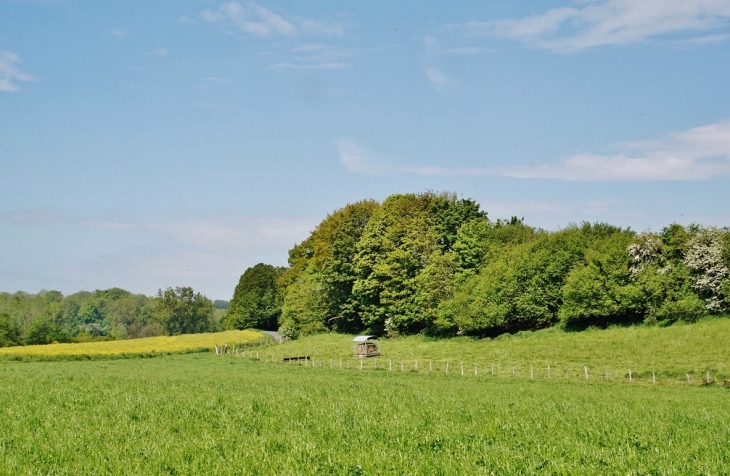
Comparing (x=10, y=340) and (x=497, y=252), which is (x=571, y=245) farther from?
(x=10, y=340)

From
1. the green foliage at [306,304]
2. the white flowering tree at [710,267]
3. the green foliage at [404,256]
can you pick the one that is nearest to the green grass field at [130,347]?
the green foliage at [306,304]

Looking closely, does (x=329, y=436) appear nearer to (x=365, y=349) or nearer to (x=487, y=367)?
(x=487, y=367)

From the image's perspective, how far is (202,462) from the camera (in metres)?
10.7

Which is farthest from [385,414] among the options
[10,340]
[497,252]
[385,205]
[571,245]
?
[10,340]

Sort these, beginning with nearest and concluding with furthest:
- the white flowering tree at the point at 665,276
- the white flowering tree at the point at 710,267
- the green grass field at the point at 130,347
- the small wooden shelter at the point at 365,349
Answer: the white flowering tree at the point at 710,267 < the white flowering tree at the point at 665,276 < the small wooden shelter at the point at 365,349 < the green grass field at the point at 130,347

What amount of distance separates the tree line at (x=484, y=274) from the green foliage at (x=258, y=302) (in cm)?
2698

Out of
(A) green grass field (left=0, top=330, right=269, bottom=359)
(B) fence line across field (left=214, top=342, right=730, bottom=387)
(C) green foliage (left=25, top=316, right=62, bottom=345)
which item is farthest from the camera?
(C) green foliage (left=25, top=316, right=62, bottom=345)

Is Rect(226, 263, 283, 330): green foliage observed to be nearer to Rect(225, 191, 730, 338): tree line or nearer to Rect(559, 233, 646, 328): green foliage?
Rect(225, 191, 730, 338): tree line

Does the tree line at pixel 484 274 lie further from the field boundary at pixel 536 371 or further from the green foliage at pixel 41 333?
the green foliage at pixel 41 333

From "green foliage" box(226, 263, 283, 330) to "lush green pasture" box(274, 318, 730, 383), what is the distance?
5990 centimetres

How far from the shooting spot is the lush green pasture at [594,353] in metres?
53.0

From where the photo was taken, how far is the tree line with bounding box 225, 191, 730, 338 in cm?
6988

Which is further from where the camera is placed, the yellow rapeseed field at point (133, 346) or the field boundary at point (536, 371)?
the yellow rapeseed field at point (133, 346)

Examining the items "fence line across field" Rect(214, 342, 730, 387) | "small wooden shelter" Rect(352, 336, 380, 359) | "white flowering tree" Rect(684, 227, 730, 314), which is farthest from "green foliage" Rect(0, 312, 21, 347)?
"white flowering tree" Rect(684, 227, 730, 314)
